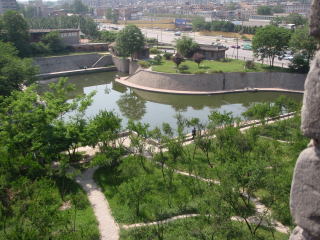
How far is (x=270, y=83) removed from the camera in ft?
95.2

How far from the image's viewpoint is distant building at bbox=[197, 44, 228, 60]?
3500 cm

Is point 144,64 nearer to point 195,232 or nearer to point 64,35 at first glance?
point 64,35

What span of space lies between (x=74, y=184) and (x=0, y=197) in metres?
2.92

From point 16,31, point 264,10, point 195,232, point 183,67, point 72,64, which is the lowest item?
point 195,232

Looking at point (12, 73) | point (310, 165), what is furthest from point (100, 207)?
point (12, 73)

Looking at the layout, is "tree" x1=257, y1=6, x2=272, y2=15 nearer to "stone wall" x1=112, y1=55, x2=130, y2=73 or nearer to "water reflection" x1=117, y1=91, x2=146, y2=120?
"stone wall" x1=112, y1=55, x2=130, y2=73

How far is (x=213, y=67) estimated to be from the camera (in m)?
31.0

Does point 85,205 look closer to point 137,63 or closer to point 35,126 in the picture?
point 35,126

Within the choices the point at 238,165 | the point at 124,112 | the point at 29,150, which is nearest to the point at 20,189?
the point at 29,150

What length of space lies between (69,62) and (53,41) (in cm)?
348

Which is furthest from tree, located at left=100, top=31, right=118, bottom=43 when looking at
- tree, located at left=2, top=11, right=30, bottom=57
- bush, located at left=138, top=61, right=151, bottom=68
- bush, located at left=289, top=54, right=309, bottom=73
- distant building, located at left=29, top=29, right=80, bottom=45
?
bush, located at left=289, top=54, right=309, bottom=73

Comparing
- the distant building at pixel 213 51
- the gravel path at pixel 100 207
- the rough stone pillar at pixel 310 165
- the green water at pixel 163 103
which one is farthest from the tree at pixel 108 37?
the rough stone pillar at pixel 310 165

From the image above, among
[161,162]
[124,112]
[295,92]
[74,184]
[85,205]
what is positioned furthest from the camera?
[295,92]

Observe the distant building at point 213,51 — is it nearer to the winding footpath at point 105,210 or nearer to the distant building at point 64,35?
the distant building at point 64,35
